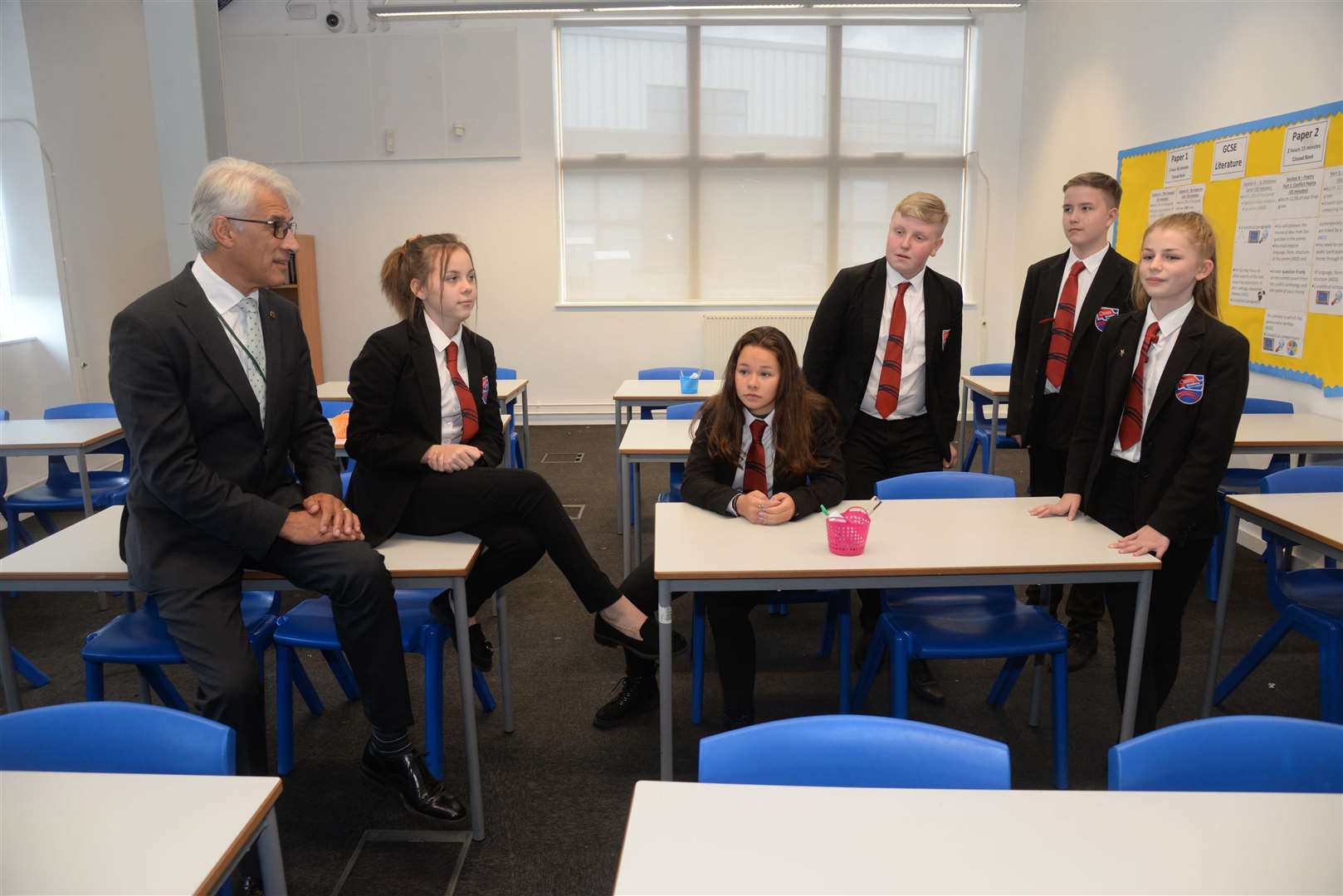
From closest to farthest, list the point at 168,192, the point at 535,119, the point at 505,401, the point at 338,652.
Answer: the point at 338,652, the point at 168,192, the point at 505,401, the point at 535,119

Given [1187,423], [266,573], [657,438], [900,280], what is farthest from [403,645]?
[1187,423]

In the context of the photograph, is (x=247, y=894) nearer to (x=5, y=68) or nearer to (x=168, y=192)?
(x=168, y=192)

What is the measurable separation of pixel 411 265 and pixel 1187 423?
A: 213 centimetres

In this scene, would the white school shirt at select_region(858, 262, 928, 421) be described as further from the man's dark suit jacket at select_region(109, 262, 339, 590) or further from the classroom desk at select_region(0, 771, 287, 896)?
the classroom desk at select_region(0, 771, 287, 896)

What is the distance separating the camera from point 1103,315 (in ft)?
9.55

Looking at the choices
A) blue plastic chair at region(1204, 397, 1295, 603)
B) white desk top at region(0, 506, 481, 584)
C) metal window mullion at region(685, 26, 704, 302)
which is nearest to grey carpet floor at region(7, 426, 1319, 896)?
blue plastic chair at region(1204, 397, 1295, 603)

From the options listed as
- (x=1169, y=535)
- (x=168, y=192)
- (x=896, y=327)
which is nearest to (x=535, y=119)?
(x=168, y=192)

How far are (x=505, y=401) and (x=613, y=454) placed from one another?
179 centimetres

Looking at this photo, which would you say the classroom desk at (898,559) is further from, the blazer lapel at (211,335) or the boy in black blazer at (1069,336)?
the blazer lapel at (211,335)

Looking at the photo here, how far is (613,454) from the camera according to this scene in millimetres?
6215

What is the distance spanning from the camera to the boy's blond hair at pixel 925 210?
2.69m

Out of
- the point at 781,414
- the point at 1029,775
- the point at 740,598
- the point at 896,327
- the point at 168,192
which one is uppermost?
the point at 168,192

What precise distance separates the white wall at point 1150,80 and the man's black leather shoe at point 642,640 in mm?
3172

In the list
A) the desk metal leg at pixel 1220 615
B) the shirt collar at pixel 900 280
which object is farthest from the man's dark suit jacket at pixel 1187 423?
the shirt collar at pixel 900 280
